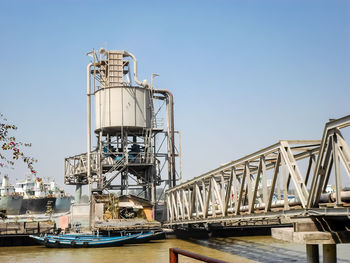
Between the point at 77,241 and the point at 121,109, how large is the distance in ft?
61.5

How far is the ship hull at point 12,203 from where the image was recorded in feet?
336

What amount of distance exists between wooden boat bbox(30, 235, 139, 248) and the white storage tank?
16.2 meters

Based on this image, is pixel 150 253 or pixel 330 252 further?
pixel 150 253

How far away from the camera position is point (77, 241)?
118 feet

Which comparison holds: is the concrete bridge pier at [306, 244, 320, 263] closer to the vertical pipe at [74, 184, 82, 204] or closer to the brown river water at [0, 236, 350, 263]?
the brown river water at [0, 236, 350, 263]

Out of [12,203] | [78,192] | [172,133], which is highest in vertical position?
[172,133]

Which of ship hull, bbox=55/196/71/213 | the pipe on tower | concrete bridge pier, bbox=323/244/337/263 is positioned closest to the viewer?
concrete bridge pier, bbox=323/244/337/263

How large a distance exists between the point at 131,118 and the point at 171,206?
1227 cm

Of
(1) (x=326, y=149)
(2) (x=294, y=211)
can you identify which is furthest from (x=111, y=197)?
(1) (x=326, y=149)

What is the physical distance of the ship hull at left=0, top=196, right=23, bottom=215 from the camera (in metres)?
102

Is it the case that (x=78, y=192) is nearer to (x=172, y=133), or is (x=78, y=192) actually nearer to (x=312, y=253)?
(x=172, y=133)

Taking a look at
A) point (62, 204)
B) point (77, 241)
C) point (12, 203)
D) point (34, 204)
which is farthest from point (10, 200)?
point (77, 241)

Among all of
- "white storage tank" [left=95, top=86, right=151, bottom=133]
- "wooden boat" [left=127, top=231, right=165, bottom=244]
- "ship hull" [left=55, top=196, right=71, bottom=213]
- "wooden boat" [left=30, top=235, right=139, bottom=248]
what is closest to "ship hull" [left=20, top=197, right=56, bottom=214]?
"ship hull" [left=55, top=196, right=71, bottom=213]

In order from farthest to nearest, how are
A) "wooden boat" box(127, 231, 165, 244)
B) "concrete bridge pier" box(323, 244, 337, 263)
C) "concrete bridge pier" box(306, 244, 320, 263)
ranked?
"wooden boat" box(127, 231, 165, 244) < "concrete bridge pier" box(306, 244, 320, 263) < "concrete bridge pier" box(323, 244, 337, 263)
